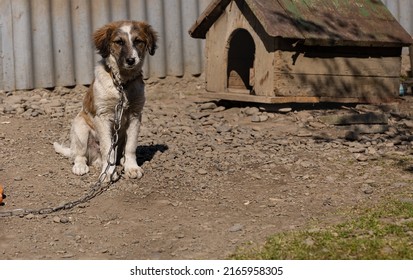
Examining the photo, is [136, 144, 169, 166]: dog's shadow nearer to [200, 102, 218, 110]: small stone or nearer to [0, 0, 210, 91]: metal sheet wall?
[200, 102, 218, 110]: small stone

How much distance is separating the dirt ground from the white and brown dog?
0.86ft

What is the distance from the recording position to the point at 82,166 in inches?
270

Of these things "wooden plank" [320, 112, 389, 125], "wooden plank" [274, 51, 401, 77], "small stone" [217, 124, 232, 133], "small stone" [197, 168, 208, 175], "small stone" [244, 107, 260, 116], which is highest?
"wooden plank" [274, 51, 401, 77]

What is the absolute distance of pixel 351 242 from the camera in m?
4.72

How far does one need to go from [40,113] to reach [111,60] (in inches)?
119

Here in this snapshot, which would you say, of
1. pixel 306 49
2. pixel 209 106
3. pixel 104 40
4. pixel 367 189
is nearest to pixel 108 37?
pixel 104 40

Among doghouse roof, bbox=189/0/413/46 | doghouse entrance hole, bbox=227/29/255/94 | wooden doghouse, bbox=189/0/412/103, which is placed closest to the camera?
doghouse roof, bbox=189/0/413/46

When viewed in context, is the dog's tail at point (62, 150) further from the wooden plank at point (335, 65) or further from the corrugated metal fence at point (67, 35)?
the corrugated metal fence at point (67, 35)

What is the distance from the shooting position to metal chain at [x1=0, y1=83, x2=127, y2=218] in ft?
18.6

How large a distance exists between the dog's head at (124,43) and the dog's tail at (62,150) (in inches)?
45.7

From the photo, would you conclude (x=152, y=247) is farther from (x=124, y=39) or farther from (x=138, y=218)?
(x=124, y=39)

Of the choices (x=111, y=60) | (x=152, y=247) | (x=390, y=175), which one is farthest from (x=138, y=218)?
(x=390, y=175)

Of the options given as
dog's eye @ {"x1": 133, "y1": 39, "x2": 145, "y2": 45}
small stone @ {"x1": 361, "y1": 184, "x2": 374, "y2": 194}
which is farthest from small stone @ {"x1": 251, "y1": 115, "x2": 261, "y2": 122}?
small stone @ {"x1": 361, "y1": 184, "x2": 374, "y2": 194}

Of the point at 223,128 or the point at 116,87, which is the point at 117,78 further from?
the point at 223,128
